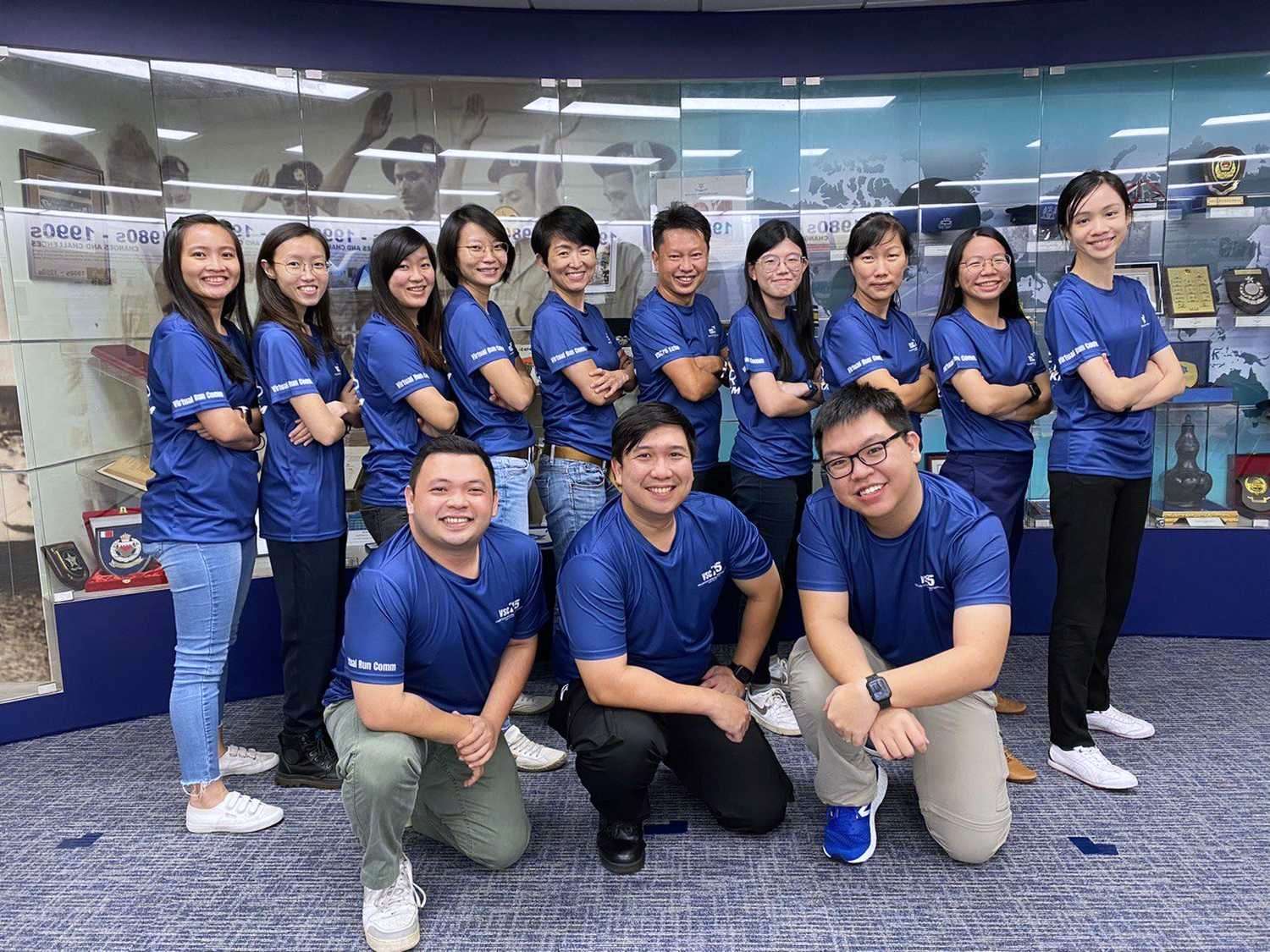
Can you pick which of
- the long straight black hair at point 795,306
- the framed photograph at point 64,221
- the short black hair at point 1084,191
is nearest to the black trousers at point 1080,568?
the short black hair at point 1084,191

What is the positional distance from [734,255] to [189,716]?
2723mm

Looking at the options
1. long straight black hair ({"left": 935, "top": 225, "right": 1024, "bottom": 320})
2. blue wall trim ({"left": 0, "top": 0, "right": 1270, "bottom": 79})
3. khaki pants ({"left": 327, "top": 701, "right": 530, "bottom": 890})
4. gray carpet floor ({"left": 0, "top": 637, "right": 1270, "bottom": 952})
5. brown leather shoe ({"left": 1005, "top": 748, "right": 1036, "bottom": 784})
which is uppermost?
blue wall trim ({"left": 0, "top": 0, "right": 1270, "bottom": 79})

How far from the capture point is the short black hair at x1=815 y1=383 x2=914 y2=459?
2.05 metres

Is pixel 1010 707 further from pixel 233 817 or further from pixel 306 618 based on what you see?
pixel 233 817

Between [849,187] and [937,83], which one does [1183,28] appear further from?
[849,187]

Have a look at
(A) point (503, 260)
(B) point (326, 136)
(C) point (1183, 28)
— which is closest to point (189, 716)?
(A) point (503, 260)

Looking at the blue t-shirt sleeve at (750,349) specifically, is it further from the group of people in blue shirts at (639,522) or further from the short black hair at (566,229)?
the short black hair at (566,229)

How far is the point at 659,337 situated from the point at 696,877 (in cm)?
163

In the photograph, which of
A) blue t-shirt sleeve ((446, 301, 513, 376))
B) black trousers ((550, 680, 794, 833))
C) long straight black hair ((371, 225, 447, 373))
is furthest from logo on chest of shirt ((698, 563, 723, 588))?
long straight black hair ((371, 225, 447, 373))

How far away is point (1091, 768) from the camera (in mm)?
2555

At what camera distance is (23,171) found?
3125 mm

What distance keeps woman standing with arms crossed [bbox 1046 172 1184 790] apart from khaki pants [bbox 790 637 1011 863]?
0.51 metres

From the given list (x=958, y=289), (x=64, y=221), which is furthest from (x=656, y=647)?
(x=64, y=221)

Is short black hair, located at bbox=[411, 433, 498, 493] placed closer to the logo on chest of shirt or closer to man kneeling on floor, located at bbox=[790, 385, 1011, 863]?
the logo on chest of shirt
